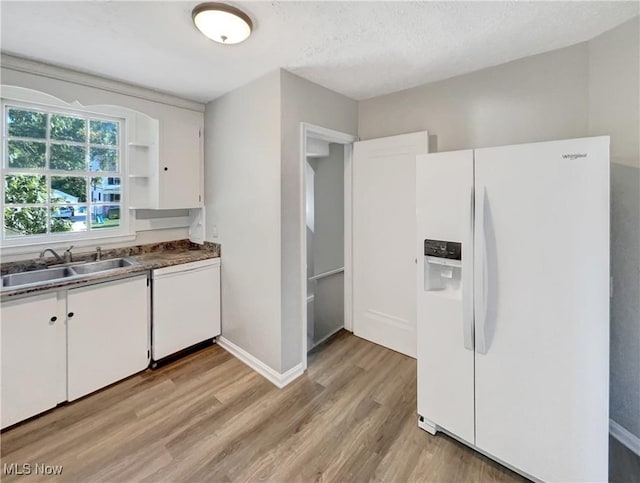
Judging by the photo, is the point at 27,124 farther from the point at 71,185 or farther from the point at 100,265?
the point at 100,265

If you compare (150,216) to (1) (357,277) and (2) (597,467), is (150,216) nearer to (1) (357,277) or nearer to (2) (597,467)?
(1) (357,277)

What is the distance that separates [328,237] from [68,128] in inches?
115

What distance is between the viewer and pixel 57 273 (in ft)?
7.72

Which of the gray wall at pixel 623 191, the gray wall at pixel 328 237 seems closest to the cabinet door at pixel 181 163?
the gray wall at pixel 328 237

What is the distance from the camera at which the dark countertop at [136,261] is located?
1906 mm

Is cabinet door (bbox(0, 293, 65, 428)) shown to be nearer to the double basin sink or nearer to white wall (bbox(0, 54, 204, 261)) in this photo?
the double basin sink

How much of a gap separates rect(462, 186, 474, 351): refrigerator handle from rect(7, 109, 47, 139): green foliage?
3312 millimetres

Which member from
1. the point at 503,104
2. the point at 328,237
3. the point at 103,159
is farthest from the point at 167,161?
the point at 503,104

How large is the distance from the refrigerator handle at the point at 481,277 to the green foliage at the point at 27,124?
11.0 feet

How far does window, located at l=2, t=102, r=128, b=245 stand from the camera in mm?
2299

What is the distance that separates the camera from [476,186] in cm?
156

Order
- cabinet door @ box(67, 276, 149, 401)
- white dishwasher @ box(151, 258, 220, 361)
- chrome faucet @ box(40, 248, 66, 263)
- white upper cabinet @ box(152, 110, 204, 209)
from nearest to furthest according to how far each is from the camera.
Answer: cabinet door @ box(67, 276, 149, 401)
chrome faucet @ box(40, 248, 66, 263)
white dishwasher @ box(151, 258, 220, 361)
white upper cabinet @ box(152, 110, 204, 209)

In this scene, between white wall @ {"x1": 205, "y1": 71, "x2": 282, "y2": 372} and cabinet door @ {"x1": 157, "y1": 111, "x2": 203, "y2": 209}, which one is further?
cabinet door @ {"x1": 157, "y1": 111, "x2": 203, "y2": 209}

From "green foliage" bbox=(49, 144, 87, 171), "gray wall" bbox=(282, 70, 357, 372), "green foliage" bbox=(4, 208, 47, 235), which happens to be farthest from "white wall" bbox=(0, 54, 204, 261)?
"gray wall" bbox=(282, 70, 357, 372)
